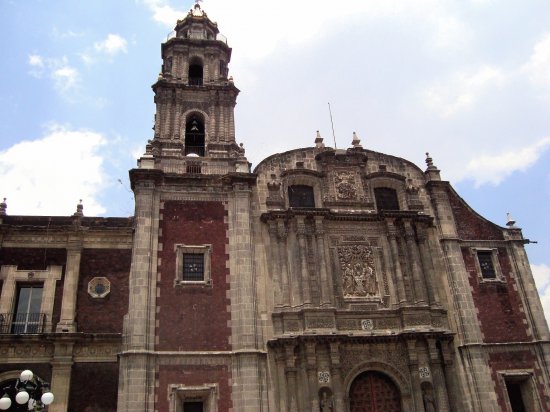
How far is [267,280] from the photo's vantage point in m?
21.5

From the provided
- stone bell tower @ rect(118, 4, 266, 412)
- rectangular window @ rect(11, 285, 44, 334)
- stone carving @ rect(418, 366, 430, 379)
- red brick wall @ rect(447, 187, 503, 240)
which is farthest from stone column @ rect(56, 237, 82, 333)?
red brick wall @ rect(447, 187, 503, 240)

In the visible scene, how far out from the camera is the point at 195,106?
85.4ft

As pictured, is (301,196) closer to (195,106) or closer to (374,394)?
(195,106)

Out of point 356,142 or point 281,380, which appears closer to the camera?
point 281,380

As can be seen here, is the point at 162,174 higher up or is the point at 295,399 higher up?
the point at 162,174

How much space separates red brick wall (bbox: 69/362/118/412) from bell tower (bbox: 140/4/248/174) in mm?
8297

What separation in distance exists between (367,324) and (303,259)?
11.6 ft

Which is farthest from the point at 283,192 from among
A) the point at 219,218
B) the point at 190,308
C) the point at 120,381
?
the point at 120,381

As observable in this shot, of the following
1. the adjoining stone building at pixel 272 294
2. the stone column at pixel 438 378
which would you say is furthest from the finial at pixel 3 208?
the stone column at pixel 438 378

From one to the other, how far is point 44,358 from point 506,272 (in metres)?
18.9

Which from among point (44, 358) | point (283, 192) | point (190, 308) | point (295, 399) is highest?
point (283, 192)

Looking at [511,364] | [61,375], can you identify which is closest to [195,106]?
[61,375]

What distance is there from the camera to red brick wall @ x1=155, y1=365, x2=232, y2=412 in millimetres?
18906

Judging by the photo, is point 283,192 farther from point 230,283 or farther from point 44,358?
point 44,358
